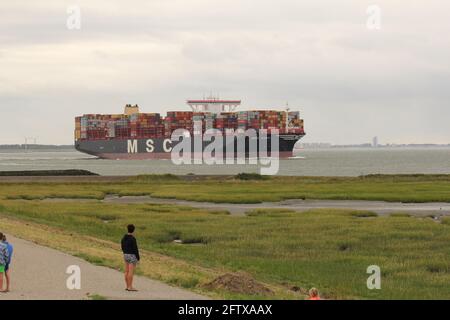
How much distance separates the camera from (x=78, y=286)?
66.8 feet

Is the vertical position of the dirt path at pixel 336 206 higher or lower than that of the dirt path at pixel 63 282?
lower

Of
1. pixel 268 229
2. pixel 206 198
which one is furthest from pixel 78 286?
pixel 206 198

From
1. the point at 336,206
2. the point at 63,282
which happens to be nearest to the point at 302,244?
the point at 63,282

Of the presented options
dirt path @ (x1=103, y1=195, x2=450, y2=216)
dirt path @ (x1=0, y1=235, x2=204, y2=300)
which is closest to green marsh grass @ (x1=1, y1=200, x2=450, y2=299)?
dirt path @ (x1=0, y1=235, x2=204, y2=300)

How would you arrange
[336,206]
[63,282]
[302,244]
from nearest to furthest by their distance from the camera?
[63,282], [302,244], [336,206]

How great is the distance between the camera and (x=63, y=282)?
21.1 meters

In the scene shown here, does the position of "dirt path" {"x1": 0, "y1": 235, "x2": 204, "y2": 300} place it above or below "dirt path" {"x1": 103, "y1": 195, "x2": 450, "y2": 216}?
above

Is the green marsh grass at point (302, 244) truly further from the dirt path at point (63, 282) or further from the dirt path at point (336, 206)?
the dirt path at point (336, 206)

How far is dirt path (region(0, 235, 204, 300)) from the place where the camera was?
63.5ft

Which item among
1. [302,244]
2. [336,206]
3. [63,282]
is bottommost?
[336,206]

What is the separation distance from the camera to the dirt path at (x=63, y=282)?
1934 cm

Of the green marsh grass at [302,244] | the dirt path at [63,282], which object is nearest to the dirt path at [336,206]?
the green marsh grass at [302,244]

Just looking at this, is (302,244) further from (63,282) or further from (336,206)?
(336,206)

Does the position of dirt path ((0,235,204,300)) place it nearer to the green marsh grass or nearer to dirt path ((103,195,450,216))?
the green marsh grass
